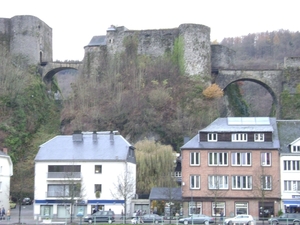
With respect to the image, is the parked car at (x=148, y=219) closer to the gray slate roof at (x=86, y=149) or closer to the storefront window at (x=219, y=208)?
the storefront window at (x=219, y=208)

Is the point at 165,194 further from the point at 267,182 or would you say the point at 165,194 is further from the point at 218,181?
the point at 267,182

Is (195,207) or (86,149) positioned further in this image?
(86,149)

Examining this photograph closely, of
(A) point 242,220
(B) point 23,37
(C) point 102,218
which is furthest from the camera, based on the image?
(B) point 23,37

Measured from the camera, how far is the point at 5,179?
6938 cm

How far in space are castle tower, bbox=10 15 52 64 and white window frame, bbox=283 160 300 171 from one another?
149 feet

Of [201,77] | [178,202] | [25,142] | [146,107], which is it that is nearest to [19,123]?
[25,142]

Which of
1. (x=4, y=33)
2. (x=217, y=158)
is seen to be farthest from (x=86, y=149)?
(x=4, y=33)

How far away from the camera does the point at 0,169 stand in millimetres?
68062

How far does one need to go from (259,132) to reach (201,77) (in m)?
28.8

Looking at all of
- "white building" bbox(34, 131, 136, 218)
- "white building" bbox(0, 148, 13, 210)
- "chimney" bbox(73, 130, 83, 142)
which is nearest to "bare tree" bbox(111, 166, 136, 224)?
"white building" bbox(34, 131, 136, 218)

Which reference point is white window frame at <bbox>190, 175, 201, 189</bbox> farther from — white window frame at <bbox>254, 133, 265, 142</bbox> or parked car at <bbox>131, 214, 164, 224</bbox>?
parked car at <bbox>131, 214, 164, 224</bbox>

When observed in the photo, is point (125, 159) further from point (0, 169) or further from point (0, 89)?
point (0, 89)

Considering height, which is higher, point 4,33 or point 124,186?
point 4,33

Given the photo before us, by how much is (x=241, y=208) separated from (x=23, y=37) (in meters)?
46.6
